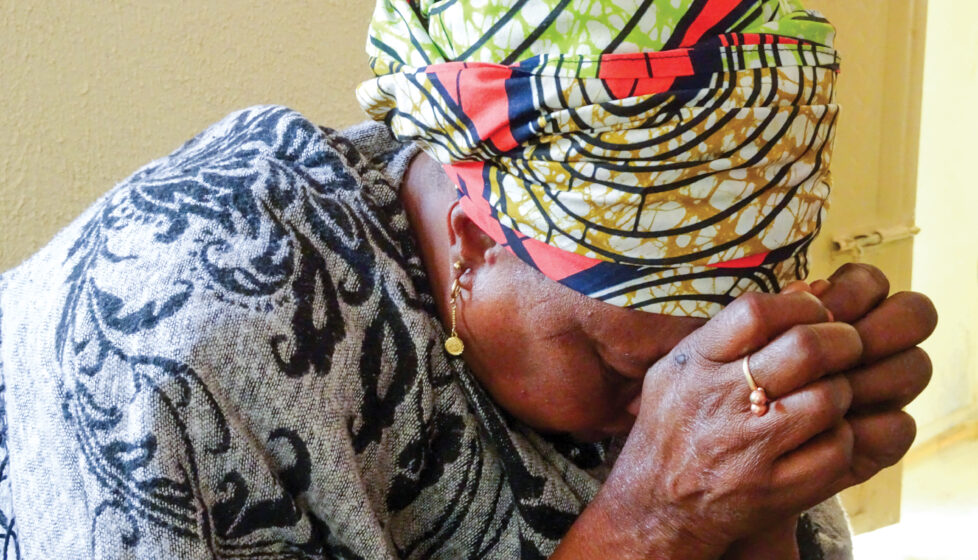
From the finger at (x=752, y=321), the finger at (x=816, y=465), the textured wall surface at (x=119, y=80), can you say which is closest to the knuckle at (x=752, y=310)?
the finger at (x=752, y=321)

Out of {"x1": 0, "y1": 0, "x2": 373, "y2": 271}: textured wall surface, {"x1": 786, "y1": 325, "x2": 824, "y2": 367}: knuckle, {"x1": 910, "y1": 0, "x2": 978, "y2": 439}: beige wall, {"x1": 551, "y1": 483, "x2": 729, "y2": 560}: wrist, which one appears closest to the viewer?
{"x1": 786, "y1": 325, "x2": 824, "y2": 367}: knuckle

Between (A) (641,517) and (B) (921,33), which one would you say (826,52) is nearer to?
(A) (641,517)

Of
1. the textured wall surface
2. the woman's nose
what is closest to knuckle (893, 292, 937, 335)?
the woman's nose

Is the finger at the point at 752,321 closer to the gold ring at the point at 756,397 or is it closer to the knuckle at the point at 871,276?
the gold ring at the point at 756,397

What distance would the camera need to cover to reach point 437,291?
→ 0.94 meters

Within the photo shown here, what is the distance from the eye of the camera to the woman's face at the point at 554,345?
32.7 inches

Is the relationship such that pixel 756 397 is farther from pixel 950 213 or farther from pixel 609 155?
pixel 950 213

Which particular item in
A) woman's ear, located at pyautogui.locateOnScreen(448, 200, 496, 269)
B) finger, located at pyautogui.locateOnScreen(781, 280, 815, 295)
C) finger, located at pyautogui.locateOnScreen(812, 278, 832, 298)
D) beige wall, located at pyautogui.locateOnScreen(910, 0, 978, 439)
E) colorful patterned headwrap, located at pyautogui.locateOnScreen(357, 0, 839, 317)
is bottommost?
beige wall, located at pyautogui.locateOnScreen(910, 0, 978, 439)

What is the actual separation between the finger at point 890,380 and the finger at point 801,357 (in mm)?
55

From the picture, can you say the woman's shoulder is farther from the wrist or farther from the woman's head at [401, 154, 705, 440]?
the wrist

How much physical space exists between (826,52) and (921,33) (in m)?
1.67

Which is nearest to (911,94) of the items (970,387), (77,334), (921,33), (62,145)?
(921,33)

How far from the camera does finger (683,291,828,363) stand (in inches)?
28.9

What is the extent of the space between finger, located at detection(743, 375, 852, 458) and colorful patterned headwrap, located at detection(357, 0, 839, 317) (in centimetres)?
12
